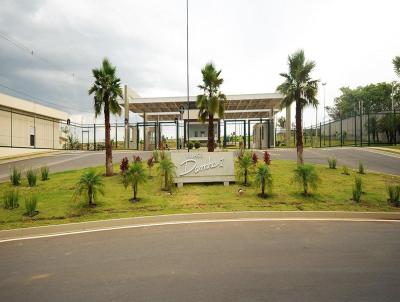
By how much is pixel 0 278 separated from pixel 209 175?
445 inches

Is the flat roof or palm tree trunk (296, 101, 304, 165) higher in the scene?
the flat roof

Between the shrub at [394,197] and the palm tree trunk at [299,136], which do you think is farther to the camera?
the palm tree trunk at [299,136]

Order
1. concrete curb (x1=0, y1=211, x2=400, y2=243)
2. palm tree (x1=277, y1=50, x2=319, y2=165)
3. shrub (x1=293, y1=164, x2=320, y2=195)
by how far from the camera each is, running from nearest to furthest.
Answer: concrete curb (x1=0, y1=211, x2=400, y2=243)
shrub (x1=293, y1=164, x2=320, y2=195)
palm tree (x1=277, y1=50, x2=319, y2=165)

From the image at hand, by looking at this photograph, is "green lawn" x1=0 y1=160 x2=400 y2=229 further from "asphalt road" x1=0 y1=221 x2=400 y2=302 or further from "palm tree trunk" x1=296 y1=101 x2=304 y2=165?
"palm tree trunk" x1=296 y1=101 x2=304 y2=165

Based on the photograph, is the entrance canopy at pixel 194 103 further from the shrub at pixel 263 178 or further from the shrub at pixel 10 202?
the shrub at pixel 10 202

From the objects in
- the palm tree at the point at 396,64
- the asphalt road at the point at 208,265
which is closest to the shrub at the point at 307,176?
the asphalt road at the point at 208,265

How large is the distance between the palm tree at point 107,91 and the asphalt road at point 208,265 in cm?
1014

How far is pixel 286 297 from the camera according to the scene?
182 inches

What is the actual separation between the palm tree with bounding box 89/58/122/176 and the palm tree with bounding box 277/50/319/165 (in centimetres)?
1081

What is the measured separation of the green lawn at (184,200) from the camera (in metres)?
11.6

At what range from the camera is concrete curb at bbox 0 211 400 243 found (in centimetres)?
973

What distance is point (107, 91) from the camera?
1875cm

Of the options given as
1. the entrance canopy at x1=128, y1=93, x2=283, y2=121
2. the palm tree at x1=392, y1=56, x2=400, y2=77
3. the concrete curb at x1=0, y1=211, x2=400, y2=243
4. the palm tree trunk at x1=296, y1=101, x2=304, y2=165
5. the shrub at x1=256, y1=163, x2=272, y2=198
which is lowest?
the concrete curb at x1=0, y1=211, x2=400, y2=243

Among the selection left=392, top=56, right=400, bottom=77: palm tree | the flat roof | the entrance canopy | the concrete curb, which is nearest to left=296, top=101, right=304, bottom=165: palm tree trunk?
the concrete curb
